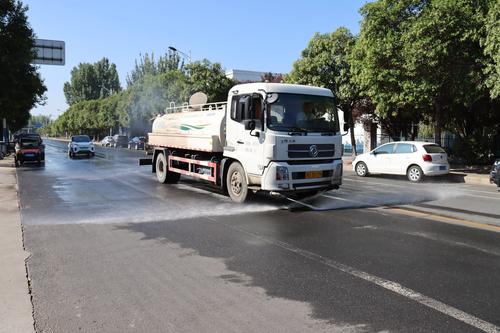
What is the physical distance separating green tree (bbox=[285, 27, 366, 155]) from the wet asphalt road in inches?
656

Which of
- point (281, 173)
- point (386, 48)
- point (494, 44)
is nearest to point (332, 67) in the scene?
point (386, 48)

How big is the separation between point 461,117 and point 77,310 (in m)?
24.3

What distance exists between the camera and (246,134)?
34.7 ft

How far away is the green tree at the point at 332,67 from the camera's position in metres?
26.8

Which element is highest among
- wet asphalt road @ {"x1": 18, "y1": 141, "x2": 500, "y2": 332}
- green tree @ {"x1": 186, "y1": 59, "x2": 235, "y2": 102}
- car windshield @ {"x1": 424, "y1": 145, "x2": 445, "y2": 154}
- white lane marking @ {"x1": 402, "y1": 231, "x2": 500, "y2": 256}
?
green tree @ {"x1": 186, "y1": 59, "x2": 235, "y2": 102}

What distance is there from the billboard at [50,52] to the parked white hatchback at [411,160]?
2641 centimetres

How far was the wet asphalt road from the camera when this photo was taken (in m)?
4.28

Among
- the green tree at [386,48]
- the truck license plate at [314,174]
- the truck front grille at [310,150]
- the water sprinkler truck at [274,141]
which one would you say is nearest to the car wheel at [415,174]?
the green tree at [386,48]

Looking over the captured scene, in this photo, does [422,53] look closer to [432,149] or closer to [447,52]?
[447,52]

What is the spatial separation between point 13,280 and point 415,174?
14.8 meters

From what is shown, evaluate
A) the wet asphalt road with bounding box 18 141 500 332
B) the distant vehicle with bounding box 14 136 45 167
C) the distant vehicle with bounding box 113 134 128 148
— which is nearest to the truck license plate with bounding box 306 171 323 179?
the wet asphalt road with bounding box 18 141 500 332

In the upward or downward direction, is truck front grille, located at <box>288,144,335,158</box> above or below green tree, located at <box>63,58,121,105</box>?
below

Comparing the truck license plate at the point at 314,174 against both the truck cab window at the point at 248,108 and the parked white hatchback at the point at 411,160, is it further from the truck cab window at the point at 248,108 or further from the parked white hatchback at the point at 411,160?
the parked white hatchback at the point at 411,160

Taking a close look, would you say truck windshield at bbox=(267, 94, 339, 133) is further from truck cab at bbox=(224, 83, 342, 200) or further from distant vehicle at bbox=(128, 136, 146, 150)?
distant vehicle at bbox=(128, 136, 146, 150)
